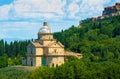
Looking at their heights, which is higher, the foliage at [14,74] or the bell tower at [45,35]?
the bell tower at [45,35]

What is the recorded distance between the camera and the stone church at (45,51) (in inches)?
2482

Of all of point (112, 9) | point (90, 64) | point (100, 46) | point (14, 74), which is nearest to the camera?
point (90, 64)

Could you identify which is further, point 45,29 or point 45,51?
point 45,29

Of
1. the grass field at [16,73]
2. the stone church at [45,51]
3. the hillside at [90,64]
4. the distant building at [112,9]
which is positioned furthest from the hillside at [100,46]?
the distant building at [112,9]

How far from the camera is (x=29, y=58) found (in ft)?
212

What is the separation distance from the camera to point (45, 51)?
63438mm

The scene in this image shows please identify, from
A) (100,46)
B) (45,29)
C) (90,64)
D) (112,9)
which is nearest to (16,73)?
(45,29)

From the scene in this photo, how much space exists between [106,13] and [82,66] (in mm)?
79709

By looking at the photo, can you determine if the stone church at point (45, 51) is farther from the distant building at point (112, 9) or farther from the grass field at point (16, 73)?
the distant building at point (112, 9)

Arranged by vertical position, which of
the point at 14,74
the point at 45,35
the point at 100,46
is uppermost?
the point at 45,35

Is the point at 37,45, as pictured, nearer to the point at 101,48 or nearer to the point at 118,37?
the point at 101,48

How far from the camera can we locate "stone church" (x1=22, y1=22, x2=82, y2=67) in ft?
207

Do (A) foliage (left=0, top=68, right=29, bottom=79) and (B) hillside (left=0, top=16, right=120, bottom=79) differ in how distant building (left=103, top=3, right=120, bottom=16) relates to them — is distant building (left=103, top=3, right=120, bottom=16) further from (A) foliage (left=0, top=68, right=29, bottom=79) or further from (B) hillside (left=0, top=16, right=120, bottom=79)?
(A) foliage (left=0, top=68, right=29, bottom=79)

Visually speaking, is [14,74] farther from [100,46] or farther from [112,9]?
[112,9]
